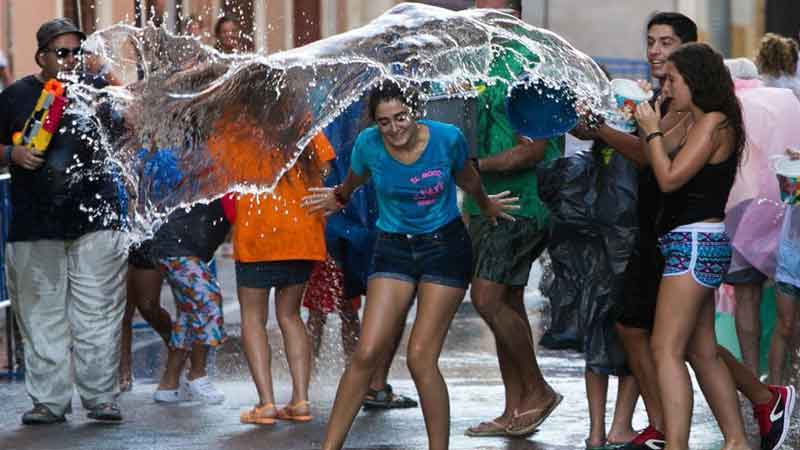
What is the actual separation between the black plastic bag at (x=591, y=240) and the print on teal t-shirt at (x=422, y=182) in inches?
35.3

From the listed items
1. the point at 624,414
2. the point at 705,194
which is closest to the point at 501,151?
the point at 624,414

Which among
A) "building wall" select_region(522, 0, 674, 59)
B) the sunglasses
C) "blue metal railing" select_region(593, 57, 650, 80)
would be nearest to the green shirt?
the sunglasses

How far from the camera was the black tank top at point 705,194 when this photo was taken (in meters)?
7.89

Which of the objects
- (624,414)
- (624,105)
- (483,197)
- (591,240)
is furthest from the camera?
(591,240)

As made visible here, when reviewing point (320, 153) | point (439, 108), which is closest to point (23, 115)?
point (320, 153)

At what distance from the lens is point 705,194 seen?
311 inches

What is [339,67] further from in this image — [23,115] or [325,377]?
[325,377]

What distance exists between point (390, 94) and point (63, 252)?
242 cm

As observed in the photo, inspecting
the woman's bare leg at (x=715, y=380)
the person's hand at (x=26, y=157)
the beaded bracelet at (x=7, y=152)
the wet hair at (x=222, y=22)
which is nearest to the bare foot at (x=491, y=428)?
the woman's bare leg at (x=715, y=380)

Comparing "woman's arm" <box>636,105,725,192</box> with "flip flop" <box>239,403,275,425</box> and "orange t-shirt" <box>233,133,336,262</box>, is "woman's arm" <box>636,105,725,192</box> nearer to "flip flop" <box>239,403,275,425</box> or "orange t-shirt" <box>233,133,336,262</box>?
"orange t-shirt" <box>233,133,336,262</box>

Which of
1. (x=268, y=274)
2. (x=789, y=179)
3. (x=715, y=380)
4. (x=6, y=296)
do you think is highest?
(x=789, y=179)

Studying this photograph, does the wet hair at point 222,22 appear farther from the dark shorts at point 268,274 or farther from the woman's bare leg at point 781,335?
the woman's bare leg at point 781,335

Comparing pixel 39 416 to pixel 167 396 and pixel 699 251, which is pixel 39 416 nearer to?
pixel 167 396

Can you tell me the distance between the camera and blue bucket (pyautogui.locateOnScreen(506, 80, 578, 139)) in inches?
328
